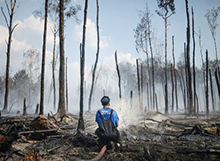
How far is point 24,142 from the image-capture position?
5594 mm

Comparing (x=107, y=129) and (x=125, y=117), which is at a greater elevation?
(x=107, y=129)

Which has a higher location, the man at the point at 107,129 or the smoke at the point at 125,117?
the man at the point at 107,129

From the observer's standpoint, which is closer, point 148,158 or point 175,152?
point 148,158

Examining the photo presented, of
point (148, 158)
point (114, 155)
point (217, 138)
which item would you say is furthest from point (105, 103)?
point (217, 138)

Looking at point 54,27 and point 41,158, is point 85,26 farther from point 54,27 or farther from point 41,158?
point 54,27

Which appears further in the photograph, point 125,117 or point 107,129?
point 125,117

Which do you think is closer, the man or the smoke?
the man

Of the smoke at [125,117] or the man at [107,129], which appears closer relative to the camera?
the man at [107,129]

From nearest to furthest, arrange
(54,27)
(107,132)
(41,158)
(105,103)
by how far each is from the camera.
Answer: (41,158) < (107,132) < (105,103) < (54,27)

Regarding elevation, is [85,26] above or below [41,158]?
above

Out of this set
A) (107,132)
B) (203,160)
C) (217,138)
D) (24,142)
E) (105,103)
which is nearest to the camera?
(203,160)

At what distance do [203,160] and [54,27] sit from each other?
88.7 ft

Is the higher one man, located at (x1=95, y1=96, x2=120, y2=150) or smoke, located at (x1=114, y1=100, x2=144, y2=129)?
man, located at (x1=95, y1=96, x2=120, y2=150)

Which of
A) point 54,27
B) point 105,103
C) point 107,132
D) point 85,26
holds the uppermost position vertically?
point 54,27
